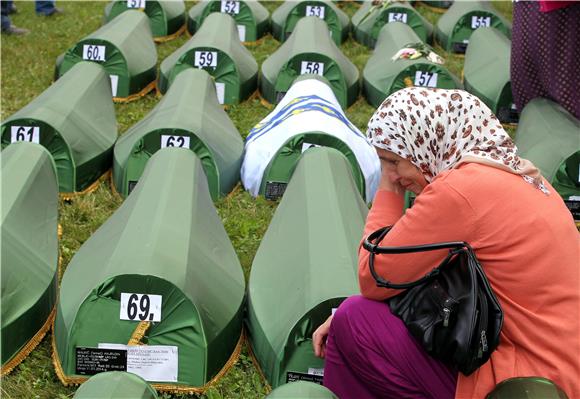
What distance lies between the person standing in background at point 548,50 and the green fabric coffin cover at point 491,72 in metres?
0.35

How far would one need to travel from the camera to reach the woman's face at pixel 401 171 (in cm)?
207

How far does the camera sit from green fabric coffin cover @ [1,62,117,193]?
364 centimetres

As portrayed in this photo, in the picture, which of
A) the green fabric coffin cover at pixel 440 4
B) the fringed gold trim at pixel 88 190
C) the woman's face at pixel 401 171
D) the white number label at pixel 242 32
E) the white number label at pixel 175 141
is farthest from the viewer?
the green fabric coffin cover at pixel 440 4

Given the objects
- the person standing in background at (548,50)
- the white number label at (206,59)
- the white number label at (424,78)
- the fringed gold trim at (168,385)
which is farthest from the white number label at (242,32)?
the fringed gold trim at (168,385)

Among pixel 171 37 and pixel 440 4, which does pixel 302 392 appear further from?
pixel 440 4

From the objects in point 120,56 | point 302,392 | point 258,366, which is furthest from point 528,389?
point 120,56

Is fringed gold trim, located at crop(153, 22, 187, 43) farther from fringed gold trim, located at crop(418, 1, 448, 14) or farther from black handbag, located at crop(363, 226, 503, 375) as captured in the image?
black handbag, located at crop(363, 226, 503, 375)

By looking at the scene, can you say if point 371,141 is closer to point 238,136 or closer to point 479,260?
point 479,260

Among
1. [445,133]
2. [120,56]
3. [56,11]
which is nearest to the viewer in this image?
[445,133]

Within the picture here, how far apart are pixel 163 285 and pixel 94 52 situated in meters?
2.97

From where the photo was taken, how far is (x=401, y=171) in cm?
210

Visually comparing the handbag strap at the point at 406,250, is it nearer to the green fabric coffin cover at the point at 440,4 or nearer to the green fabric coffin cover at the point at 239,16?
the green fabric coffin cover at the point at 239,16

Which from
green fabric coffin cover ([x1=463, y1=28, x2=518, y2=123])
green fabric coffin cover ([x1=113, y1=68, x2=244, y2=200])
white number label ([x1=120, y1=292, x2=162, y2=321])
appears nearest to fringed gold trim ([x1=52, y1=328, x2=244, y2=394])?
white number label ([x1=120, y1=292, x2=162, y2=321])

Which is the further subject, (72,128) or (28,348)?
(72,128)
